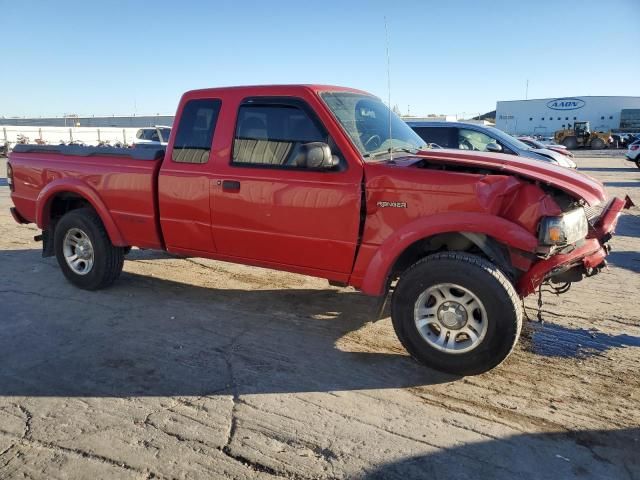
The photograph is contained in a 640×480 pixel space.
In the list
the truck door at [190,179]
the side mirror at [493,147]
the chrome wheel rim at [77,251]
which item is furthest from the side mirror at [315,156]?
the side mirror at [493,147]

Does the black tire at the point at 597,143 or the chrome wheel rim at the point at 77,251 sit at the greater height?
the black tire at the point at 597,143

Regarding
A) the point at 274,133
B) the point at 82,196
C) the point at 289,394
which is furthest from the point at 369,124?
the point at 82,196

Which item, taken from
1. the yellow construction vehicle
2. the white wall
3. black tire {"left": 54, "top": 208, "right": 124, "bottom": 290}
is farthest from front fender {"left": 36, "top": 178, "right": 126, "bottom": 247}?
the yellow construction vehicle

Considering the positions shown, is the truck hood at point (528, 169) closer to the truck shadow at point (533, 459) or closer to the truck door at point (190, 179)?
the truck shadow at point (533, 459)

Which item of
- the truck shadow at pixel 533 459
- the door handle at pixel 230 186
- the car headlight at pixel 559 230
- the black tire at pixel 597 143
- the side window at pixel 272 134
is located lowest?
the truck shadow at pixel 533 459

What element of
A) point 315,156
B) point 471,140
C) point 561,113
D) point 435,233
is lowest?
point 435,233

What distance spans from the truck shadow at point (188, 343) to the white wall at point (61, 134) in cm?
2728

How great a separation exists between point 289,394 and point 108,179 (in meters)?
3.12

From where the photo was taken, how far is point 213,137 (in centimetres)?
454

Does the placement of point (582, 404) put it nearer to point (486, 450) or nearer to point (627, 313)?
point (486, 450)

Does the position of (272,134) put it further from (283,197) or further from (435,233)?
(435,233)

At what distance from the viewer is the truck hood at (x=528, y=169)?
3.43m

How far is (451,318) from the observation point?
3.58 m

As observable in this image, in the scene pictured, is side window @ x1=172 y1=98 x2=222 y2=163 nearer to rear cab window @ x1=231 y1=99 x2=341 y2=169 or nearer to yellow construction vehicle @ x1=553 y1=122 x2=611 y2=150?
rear cab window @ x1=231 y1=99 x2=341 y2=169
